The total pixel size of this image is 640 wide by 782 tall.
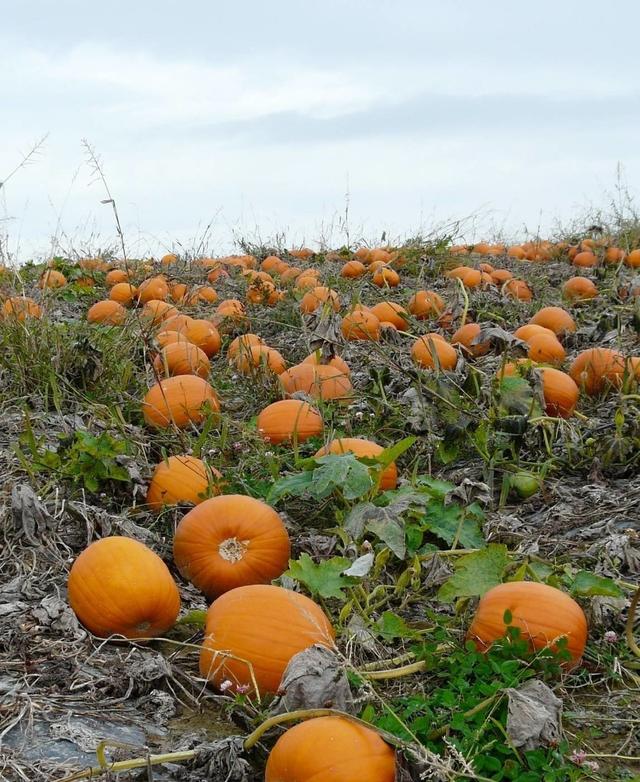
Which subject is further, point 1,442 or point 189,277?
point 189,277

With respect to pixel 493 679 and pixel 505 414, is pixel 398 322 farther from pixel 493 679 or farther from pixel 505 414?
pixel 493 679

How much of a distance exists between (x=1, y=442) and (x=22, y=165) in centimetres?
181

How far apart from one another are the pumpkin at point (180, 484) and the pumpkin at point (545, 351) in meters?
2.40

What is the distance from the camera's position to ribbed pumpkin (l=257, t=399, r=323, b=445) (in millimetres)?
4234

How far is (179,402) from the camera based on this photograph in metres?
4.46

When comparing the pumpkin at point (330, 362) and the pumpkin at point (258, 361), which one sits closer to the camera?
the pumpkin at point (330, 362)

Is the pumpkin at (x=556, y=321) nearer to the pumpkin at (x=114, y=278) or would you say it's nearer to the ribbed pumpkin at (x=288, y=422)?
the ribbed pumpkin at (x=288, y=422)

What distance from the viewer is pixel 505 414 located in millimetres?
3934

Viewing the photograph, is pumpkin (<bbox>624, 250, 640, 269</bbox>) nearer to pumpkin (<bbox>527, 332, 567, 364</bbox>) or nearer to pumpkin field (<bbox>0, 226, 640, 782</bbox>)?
pumpkin field (<bbox>0, 226, 640, 782</bbox>)

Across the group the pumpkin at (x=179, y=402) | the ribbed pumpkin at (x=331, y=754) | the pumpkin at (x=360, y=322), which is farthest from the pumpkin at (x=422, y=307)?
the ribbed pumpkin at (x=331, y=754)

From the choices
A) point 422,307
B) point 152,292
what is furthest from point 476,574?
point 152,292

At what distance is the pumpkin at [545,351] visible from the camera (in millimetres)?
5320

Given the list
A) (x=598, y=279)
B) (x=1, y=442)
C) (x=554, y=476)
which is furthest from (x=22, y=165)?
(x=598, y=279)

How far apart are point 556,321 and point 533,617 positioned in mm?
4079
